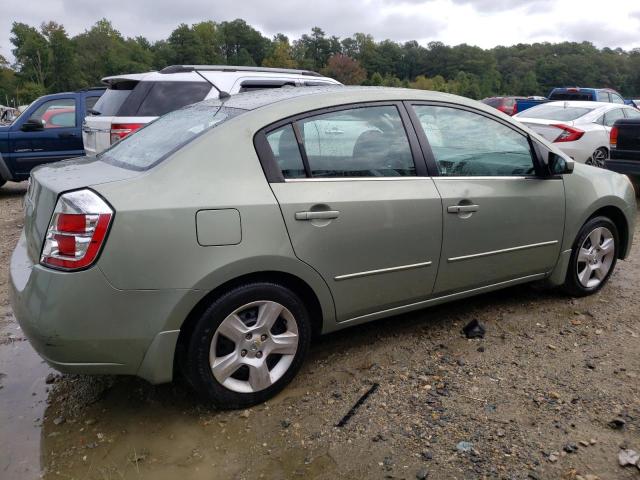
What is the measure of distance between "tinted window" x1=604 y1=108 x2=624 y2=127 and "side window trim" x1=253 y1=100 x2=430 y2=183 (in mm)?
7834

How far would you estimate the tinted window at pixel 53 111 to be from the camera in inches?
360

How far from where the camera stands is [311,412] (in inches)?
110

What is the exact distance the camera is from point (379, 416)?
8.91ft

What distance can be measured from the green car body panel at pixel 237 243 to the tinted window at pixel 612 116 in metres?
7.29

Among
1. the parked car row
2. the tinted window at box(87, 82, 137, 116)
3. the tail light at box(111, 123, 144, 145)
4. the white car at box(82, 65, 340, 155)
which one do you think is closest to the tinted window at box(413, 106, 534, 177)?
the parked car row

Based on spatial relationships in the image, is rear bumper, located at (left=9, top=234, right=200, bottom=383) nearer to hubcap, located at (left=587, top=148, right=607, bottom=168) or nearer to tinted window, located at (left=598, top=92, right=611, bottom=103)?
hubcap, located at (left=587, top=148, right=607, bottom=168)

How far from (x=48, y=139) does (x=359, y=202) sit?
7.83 meters

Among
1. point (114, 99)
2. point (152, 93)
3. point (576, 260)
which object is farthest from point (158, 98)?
point (576, 260)

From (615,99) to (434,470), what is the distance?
1913cm

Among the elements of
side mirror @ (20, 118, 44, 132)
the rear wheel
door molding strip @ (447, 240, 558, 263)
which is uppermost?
side mirror @ (20, 118, 44, 132)

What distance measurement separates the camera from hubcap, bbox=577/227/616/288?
13.5 ft


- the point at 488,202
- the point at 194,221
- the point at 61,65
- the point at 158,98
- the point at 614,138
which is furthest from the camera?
the point at 61,65

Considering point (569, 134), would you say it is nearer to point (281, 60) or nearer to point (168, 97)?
point (168, 97)

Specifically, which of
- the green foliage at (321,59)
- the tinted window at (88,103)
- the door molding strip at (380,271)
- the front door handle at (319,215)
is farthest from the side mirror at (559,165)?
the green foliage at (321,59)
